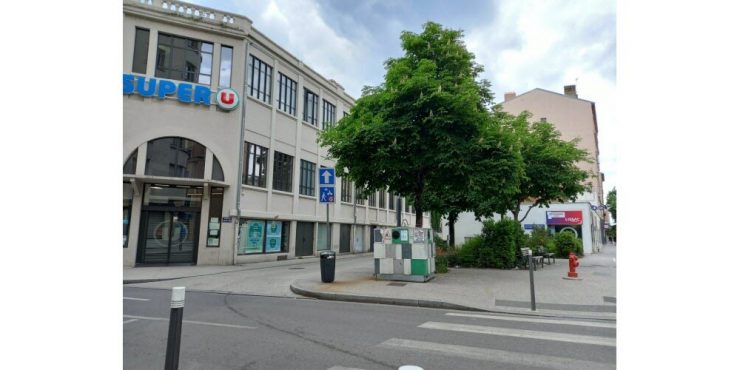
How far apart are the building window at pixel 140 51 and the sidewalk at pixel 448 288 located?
9.21m

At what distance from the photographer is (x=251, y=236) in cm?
2072

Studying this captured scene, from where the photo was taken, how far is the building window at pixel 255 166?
20.6 meters

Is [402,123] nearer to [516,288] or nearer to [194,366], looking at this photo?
[516,288]

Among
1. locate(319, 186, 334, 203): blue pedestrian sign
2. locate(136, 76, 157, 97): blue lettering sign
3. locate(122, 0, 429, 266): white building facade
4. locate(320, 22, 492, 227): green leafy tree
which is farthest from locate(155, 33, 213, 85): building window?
locate(319, 186, 334, 203): blue pedestrian sign

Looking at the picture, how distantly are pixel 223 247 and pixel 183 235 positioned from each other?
1896 mm

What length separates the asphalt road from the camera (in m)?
4.93

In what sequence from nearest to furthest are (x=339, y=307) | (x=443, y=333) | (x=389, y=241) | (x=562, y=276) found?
1. (x=443, y=333)
2. (x=339, y=307)
3. (x=389, y=241)
4. (x=562, y=276)

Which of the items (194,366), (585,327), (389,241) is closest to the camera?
(194,366)

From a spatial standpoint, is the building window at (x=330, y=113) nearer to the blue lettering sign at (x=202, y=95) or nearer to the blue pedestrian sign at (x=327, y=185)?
the blue lettering sign at (x=202, y=95)

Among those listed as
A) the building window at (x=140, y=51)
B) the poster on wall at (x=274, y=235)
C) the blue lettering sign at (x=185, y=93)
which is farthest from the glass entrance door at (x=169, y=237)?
the building window at (x=140, y=51)

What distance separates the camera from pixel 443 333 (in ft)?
21.1
